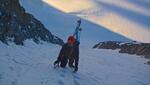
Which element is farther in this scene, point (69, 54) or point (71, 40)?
point (69, 54)

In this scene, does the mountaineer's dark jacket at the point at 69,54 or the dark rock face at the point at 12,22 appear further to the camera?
the dark rock face at the point at 12,22

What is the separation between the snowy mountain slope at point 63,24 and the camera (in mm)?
129750

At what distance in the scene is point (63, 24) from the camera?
139m

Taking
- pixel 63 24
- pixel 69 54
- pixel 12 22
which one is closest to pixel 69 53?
pixel 69 54

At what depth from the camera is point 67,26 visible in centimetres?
13662

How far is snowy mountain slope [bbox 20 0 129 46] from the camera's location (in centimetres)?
12975

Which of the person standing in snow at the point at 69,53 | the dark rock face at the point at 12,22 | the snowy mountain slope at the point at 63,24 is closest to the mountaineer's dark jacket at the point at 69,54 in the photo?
the person standing in snow at the point at 69,53

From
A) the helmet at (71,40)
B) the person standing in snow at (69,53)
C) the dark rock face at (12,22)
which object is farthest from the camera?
the dark rock face at (12,22)

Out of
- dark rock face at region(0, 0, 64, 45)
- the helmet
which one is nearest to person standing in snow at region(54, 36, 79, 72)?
the helmet

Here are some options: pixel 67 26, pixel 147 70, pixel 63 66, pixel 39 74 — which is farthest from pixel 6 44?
pixel 67 26

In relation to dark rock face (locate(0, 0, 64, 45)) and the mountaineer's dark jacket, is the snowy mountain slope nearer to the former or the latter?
dark rock face (locate(0, 0, 64, 45))

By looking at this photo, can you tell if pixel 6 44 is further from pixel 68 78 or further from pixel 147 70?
pixel 147 70

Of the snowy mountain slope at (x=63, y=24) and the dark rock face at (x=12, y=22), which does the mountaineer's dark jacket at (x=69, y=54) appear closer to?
the dark rock face at (x=12, y=22)

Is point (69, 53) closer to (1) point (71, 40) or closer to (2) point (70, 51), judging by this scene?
(2) point (70, 51)
